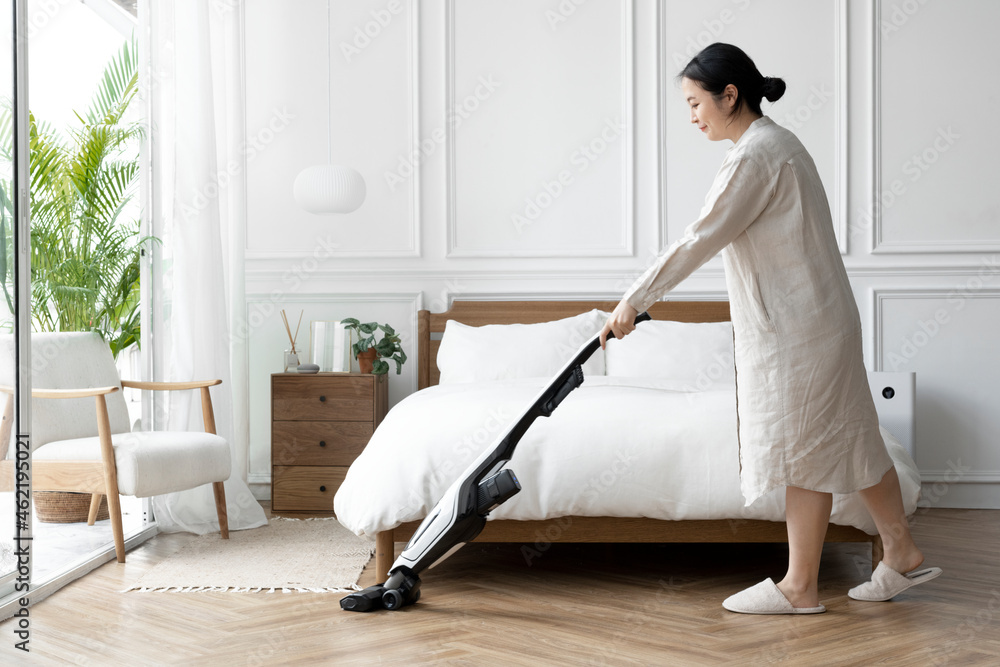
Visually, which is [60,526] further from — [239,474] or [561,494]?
[561,494]

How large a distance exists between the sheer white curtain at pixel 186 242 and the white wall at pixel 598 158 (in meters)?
0.73

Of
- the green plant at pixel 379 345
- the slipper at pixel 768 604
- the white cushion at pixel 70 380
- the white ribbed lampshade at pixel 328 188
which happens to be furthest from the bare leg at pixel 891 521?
the white ribbed lampshade at pixel 328 188

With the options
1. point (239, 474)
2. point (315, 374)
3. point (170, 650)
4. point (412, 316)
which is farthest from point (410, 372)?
point (170, 650)

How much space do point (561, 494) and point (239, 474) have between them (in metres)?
1.76

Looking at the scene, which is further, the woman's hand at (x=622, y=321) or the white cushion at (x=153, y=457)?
the white cushion at (x=153, y=457)

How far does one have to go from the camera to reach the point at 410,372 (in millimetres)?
4215

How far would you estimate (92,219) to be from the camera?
3.37 meters

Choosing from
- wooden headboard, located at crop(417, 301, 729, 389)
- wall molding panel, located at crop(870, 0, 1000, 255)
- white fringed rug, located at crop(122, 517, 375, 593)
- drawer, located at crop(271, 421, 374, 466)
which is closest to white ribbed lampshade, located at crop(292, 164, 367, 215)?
wooden headboard, located at crop(417, 301, 729, 389)

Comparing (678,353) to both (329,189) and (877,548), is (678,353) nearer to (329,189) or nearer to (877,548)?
(877,548)

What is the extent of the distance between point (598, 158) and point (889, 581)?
98.4 inches

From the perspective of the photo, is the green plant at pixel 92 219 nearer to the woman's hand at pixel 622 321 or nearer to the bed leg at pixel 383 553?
the bed leg at pixel 383 553

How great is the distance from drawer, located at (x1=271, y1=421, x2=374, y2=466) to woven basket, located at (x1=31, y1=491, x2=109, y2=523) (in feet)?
2.41

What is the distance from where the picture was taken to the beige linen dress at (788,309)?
2.06 m

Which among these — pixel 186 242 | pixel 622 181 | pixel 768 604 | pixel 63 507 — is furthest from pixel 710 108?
pixel 63 507
